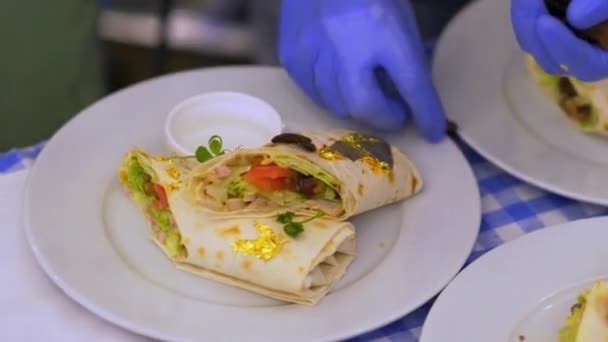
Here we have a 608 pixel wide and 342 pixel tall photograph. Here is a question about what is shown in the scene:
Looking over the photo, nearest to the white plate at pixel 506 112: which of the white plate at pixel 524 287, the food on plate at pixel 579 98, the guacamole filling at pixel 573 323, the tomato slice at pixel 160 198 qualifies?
the food on plate at pixel 579 98

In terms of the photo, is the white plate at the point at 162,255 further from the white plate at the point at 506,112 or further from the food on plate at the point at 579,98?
the food on plate at the point at 579,98

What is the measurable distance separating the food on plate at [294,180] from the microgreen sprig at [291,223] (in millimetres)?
12

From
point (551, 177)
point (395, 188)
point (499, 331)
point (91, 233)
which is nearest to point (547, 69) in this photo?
point (551, 177)

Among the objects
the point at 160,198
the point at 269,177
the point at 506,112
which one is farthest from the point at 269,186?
the point at 506,112

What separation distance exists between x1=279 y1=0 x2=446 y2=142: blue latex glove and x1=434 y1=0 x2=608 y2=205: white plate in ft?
0.33

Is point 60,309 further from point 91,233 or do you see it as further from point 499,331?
point 499,331

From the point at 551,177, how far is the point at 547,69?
17 centimetres

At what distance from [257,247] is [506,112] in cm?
56

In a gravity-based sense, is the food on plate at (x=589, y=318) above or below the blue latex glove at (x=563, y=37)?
below

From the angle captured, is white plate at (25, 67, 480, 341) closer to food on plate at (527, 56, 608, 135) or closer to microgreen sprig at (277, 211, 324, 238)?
microgreen sprig at (277, 211, 324, 238)

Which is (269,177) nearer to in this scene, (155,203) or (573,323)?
(155,203)

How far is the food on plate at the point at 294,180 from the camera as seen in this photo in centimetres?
122

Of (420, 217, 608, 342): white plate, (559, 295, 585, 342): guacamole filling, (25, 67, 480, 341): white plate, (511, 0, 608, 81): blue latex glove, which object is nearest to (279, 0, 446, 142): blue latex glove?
(25, 67, 480, 341): white plate

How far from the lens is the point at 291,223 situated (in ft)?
3.89
